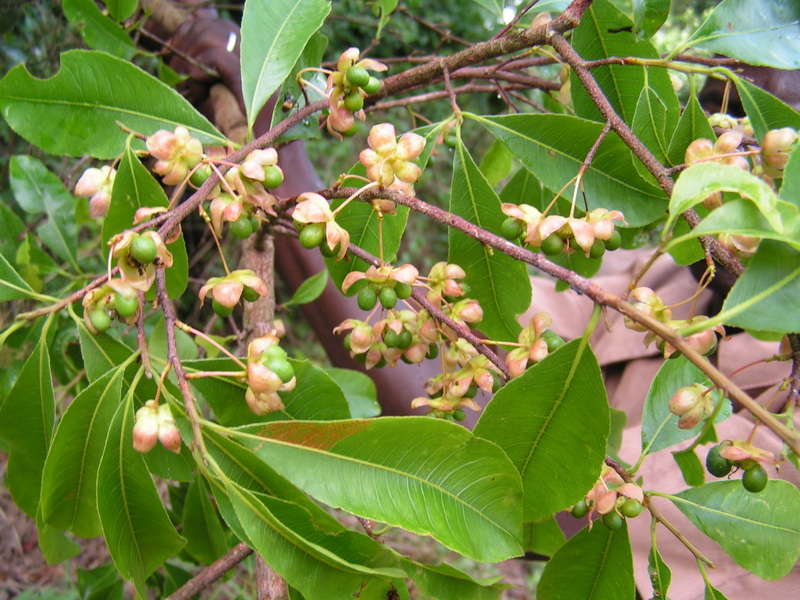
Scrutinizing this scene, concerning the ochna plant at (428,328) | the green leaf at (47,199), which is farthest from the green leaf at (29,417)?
the green leaf at (47,199)

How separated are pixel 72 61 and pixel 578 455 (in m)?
0.66

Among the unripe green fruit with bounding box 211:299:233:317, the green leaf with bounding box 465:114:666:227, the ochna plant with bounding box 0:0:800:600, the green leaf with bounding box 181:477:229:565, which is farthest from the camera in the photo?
the green leaf with bounding box 181:477:229:565

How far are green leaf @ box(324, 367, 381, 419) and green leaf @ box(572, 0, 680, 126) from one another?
0.56m

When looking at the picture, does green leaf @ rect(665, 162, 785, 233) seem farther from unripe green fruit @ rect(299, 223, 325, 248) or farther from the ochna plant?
unripe green fruit @ rect(299, 223, 325, 248)

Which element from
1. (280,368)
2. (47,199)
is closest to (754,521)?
(280,368)

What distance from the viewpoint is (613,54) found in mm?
801

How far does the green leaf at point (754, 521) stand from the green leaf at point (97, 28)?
109cm

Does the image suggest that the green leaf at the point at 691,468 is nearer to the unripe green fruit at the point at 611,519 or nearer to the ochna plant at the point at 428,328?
the ochna plant at the point at 428,328

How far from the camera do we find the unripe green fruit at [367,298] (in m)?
0.70

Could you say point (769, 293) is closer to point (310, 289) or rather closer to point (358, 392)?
point (358, 392)

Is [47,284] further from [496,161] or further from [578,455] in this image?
[578,455]

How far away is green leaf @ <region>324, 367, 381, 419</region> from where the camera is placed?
3.63ft

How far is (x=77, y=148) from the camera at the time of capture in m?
0.75

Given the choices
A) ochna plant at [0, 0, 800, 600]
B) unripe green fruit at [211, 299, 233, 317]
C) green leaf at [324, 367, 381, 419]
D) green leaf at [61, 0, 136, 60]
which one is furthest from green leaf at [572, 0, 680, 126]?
green leaf at [61, 0, 136, 60]
